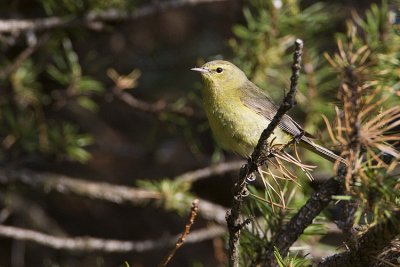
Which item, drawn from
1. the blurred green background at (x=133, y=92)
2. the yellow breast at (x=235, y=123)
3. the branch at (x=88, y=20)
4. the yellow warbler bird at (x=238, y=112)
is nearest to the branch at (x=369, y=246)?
the blurred green background at (x=133, y=92)

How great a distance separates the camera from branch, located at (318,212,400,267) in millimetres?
1571

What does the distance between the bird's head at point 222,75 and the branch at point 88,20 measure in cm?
42

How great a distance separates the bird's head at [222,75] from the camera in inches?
146

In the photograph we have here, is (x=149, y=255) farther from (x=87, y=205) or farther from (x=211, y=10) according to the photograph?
(x=211, y=10)

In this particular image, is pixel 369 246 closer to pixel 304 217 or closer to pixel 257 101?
pixel 304 217

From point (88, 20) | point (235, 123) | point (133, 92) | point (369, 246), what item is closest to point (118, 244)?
point (235, 123)

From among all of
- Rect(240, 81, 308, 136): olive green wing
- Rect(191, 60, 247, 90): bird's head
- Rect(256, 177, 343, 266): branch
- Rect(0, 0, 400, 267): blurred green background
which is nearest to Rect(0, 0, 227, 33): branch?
Rect(0, 0, 400, 267): blurred green background

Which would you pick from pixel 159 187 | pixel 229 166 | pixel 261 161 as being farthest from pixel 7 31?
pixel 261 161

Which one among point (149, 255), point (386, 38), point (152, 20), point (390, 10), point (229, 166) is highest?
point (152, 20)

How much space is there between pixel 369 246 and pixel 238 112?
1.91m

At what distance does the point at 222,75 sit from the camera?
3783mm

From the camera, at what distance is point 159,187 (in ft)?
11.5

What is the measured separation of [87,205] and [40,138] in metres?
1.80

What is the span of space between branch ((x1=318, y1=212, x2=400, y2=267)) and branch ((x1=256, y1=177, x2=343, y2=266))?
15cm
